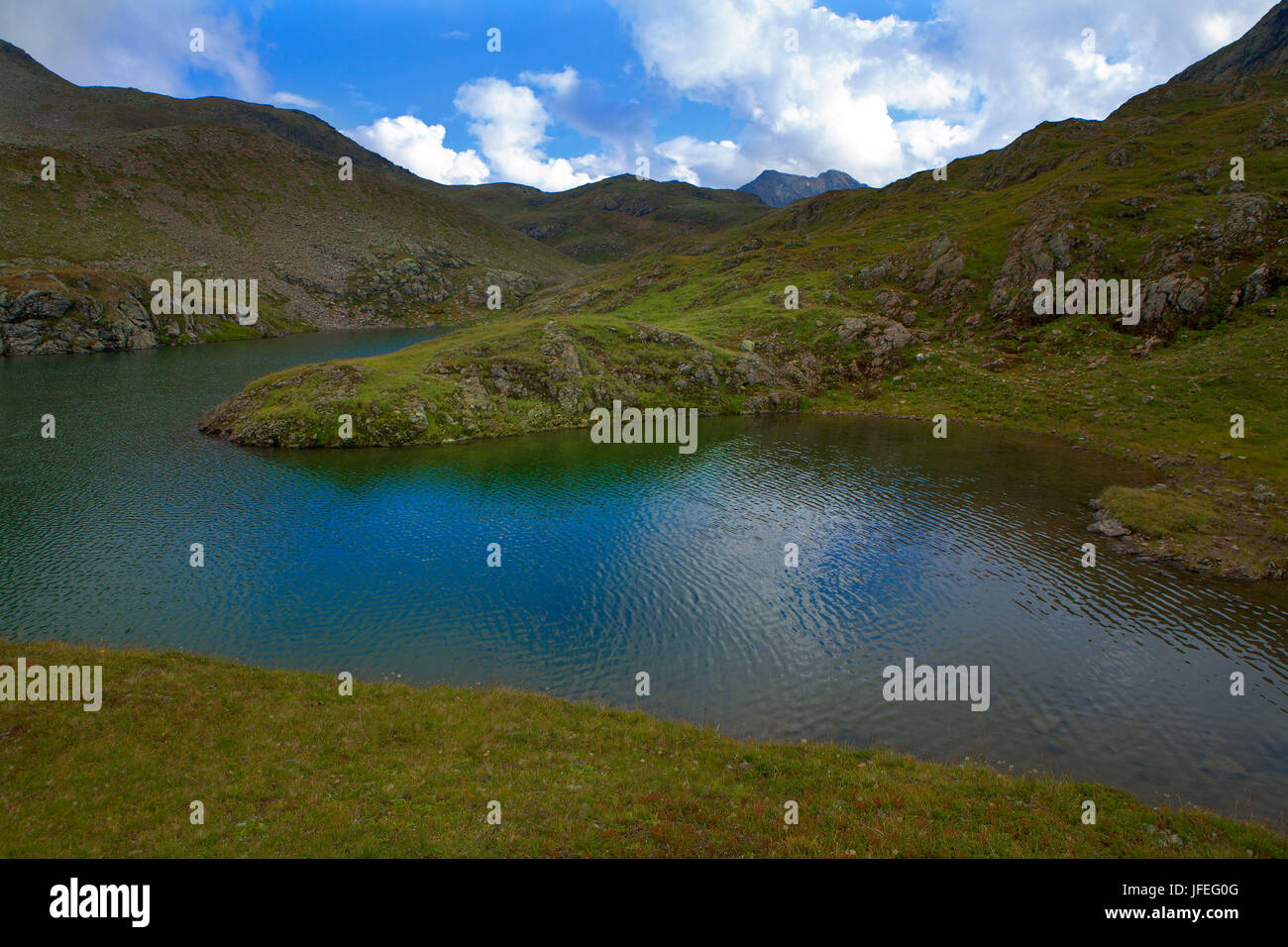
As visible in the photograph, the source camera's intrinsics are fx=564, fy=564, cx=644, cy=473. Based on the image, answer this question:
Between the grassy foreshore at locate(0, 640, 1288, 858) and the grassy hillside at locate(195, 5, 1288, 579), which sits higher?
the grassy hillside at locate(195, 5, 1288, 579)

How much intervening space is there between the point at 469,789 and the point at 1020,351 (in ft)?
417

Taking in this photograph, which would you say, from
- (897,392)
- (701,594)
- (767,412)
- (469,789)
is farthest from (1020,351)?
(469,789)

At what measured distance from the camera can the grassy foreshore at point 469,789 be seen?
53.5 ft

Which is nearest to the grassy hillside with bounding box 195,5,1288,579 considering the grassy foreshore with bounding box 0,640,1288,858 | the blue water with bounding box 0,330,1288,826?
the blue water with bounding box 0,330,1288,826

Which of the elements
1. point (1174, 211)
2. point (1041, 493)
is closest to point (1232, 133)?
point (1174, 211)

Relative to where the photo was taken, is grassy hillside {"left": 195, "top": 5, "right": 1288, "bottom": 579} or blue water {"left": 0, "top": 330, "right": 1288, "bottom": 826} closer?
blue water {"left": 0, "top": 330, "right": 1288, "bottom": 826}

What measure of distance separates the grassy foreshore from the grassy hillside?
39681 mm

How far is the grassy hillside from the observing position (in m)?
69.8

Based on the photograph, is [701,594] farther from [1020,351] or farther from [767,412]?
[1020,351]

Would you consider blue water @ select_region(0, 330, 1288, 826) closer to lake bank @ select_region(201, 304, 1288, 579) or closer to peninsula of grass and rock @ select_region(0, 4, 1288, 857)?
peninsula of grass and rock @ select_region(0, 4, 1288, 857)

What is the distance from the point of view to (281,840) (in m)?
16.0

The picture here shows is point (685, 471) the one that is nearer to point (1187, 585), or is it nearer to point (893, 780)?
point (1187, 585)

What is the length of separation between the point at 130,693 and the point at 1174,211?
169091 millimetres

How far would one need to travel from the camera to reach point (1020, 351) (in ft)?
366
